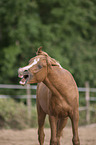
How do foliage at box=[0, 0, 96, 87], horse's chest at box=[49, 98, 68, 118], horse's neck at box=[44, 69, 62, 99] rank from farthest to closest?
1. foliage at box=[0, 0, 96, 87]
2. horse's chest at box=[49, 98, 68, 118]
3. horse's neck at box=[44, 69, 62, 99]

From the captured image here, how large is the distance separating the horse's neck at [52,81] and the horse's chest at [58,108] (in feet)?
0.35

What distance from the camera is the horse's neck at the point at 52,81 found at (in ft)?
14.0

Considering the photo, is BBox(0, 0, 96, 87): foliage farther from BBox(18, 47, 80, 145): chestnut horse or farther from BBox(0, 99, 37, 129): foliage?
BBox(18, 47, 80, 145): chestnut horse

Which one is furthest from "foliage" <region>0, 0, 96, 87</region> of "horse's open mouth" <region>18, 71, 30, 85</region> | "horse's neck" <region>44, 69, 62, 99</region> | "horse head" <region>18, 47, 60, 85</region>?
"horse's open mouth" <region>18, 71, 30, 85</region>

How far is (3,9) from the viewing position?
47.5 feet

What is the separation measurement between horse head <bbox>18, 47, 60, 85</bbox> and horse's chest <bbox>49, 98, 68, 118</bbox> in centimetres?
51

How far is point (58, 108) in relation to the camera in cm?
443

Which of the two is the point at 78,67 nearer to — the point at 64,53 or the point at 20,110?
the point at 64,53

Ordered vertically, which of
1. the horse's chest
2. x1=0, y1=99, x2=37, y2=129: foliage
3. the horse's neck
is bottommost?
x1=0, y1=99, x2=37, y2=129: foliage

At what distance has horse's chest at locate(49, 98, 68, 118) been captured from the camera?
4.42 meters

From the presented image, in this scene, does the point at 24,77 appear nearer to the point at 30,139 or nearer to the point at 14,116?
the point at 30,139

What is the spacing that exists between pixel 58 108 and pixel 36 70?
77cm

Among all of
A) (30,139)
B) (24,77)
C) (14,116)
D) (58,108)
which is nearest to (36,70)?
(24,77)

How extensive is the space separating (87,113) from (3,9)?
21.6 ft
